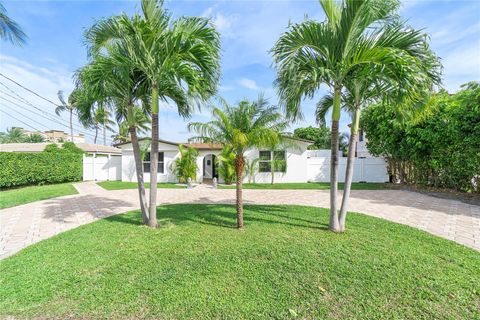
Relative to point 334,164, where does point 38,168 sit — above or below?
above

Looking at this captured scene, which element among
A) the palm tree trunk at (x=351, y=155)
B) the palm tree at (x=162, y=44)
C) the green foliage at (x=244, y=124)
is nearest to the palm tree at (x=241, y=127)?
the green foliage at (x=244, y=124)

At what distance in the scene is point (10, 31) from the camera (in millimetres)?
5723

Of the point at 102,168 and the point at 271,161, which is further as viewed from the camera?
the point at 102,168

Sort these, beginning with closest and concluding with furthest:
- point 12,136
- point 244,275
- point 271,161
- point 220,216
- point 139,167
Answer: point 244,275, point 139,167, point 220,216, point 271,161, point 12,136

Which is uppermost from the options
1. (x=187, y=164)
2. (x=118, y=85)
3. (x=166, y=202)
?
(x=118, y=85)

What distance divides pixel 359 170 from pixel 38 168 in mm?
22402

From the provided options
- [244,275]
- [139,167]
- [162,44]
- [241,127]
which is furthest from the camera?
[139,167]

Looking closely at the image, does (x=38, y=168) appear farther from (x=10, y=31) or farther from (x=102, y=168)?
(x=10, y=31)

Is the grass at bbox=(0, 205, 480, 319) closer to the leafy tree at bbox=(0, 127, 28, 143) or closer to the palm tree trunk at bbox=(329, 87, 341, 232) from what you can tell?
the palm tree trunk at bbox=(329, 87, 341, 232)

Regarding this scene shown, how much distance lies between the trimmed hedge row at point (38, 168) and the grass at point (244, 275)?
11.8 metres

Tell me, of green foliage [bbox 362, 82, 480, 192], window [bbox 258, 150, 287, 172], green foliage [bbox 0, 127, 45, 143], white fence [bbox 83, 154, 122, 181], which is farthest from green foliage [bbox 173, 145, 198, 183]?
green foliage [bbox 0, 127, 45, 143]

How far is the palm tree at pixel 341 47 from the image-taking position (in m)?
4.36

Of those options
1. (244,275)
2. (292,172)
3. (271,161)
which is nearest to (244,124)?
(244,275)

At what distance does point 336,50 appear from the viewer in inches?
190
